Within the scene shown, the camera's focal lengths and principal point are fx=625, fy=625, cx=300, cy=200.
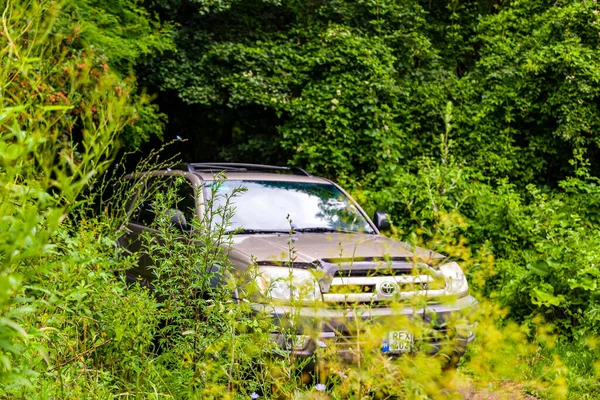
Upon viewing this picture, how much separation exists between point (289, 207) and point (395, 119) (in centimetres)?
702

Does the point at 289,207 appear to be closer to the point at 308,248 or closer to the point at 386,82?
the point at 308,248

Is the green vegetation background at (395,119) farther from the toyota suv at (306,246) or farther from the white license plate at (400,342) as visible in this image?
the toyota suv at (306,246)

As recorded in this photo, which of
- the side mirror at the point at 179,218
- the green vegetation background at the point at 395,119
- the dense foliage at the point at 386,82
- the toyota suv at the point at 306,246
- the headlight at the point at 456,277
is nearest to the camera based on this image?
the side mirror at the point at 179,218

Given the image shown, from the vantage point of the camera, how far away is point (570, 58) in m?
10.1

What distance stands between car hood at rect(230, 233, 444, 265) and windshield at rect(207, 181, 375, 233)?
9.8 inches

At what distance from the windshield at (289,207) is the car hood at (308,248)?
250 millimetres

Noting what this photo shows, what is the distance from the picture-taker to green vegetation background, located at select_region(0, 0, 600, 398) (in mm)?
5098

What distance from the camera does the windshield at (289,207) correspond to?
5.33 meters

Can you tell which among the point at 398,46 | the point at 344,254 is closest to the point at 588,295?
the point at 344,254

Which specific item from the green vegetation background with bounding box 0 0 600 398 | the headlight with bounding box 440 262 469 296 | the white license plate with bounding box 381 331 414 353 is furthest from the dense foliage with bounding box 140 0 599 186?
the white license plate with bounding box 381 331 414 353

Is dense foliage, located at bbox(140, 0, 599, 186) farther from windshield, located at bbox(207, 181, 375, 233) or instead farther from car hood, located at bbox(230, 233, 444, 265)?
car hood, located at bbox(230, 233, 444, 265)

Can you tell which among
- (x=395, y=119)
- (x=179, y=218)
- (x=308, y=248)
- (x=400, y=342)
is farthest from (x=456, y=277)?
(x=395, y=119)

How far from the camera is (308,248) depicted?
4.53m

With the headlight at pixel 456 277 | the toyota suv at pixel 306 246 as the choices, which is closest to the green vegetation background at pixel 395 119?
the headlight at pixel 456 277
